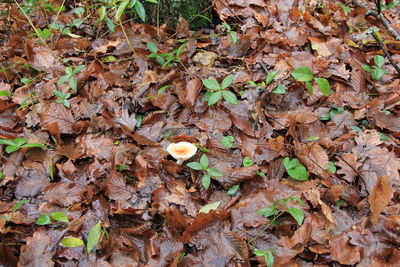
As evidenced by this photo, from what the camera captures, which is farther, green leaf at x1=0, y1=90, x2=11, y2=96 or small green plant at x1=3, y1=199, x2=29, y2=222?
green leaf at x1=0, y1=90, x2=11, y2=96

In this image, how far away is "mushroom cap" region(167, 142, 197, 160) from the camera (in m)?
2.08

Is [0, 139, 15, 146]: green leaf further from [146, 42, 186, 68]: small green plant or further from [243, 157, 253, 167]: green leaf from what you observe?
[243, 157, 253, 167]: green leaf

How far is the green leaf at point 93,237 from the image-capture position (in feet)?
5.88

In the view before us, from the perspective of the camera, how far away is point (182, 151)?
2133 mm

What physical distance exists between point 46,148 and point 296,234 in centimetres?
192

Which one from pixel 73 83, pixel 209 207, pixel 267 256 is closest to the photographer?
pixel 267 256

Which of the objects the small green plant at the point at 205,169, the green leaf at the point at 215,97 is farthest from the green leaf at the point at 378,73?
the small green plant at the point at 205,169

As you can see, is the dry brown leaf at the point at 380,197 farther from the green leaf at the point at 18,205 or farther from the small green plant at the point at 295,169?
the green leaf at the point at 18,205

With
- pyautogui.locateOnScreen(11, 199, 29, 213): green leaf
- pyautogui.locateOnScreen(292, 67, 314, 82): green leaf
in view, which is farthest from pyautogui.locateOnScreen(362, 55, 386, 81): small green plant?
pyautogui.locateOnScreen(11, 199, 29, 213): green leaf

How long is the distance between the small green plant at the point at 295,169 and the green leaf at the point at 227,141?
41 cm

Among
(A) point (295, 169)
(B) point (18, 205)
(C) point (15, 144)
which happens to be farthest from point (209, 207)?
(C) point (15, 144)

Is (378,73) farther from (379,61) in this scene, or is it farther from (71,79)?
(71,79)

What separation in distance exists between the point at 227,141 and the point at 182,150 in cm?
40

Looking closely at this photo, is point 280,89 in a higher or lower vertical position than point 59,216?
higher
